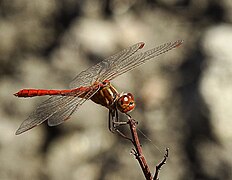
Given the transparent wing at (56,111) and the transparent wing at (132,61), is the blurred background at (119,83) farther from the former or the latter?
the transparent wing at (56,111)

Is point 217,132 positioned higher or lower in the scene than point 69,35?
lower

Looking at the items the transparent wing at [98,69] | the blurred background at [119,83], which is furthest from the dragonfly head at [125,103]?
the blurred background at [119,83]

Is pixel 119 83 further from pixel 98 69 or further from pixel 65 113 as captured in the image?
pixel 65 113

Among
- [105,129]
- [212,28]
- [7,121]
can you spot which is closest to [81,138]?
[105,129]

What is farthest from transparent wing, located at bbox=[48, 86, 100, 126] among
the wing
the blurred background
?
the blurred background

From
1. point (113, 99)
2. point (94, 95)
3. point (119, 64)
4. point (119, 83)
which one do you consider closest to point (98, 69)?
point (119, 64)

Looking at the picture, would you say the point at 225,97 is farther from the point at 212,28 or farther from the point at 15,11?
the point at 15,11

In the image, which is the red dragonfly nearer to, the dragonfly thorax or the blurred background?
the dragonfly thorax
